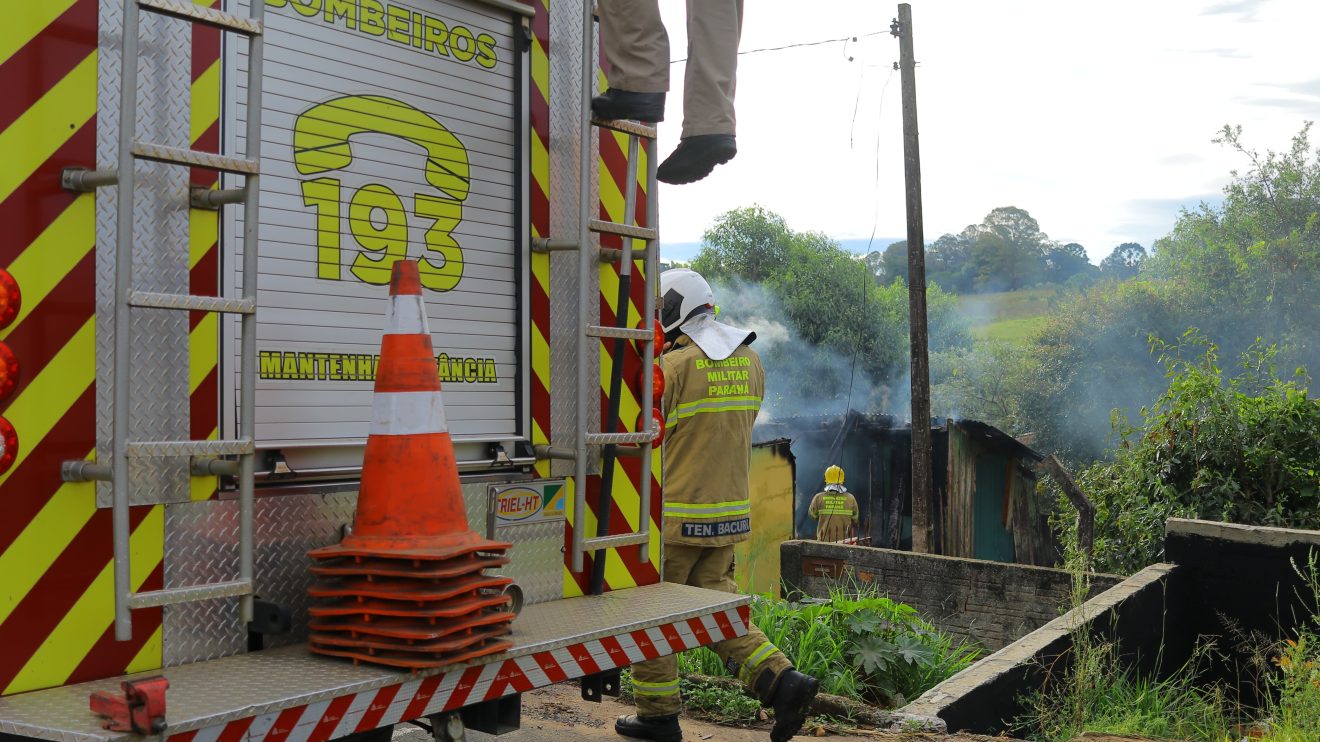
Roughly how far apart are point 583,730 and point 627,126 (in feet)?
9.69

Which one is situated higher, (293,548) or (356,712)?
(293,548)

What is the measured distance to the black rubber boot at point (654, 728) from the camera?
210 inches

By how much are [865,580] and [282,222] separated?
750cm

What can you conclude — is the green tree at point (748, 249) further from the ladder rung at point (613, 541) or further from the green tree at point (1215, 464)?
the ladder rung at point (613, 541)

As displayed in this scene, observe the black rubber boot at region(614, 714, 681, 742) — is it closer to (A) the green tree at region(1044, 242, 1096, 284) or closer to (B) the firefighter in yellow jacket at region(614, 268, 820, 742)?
(B) the firefighter in yellow jacket at region(614, 268, 820, 742)

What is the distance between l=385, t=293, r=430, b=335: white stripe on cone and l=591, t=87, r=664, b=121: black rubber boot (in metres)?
1.09

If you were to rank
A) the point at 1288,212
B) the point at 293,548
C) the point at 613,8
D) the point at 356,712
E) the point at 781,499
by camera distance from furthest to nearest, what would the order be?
the point at 1288,212 < the point at 781,499 < the point at 613,8 < the point at 293,548 < the point at 356,712

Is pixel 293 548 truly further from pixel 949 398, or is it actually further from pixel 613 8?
pixel 949 398

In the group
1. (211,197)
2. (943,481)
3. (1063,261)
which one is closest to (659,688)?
(211,197)

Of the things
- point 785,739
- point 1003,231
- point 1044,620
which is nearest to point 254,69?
point 785,739

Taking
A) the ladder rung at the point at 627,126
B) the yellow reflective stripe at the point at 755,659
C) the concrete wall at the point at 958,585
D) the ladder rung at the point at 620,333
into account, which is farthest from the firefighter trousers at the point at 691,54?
the concrete wall at the point at 958,585

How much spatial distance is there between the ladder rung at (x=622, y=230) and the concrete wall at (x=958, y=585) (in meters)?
5.72

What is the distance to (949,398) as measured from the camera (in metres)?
47.2

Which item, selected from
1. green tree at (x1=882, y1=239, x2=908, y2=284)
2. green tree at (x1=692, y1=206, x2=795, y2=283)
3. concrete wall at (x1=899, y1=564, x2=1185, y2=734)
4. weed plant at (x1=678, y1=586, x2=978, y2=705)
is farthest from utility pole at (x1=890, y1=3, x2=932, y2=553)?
green tree at (x1=882, y1=239, x2=908, y2=284)
